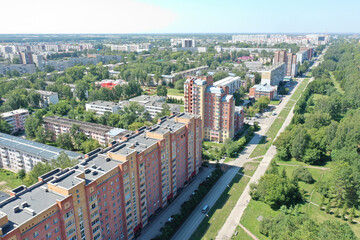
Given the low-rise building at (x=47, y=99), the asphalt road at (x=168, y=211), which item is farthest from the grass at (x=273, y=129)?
the low-rise building at (x=47, y=99)

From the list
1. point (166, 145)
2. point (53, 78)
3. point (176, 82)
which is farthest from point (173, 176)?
point (53, 78)

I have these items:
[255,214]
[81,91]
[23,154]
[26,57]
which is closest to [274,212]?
[255,214]

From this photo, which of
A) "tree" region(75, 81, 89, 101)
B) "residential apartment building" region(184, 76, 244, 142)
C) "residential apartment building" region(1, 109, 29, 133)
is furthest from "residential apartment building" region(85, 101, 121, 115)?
"residential apartment building" region(184, 76, 244, 142)

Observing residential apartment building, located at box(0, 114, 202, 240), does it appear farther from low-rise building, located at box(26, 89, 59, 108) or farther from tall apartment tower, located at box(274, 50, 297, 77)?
tall apartment tower, located at box(274, 50, 297, 77)

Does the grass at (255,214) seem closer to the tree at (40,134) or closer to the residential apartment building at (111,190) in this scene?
the residential apartment building at (111,190)

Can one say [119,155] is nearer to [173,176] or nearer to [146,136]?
[146,136]

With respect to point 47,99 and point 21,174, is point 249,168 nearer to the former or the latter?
point 21,174
